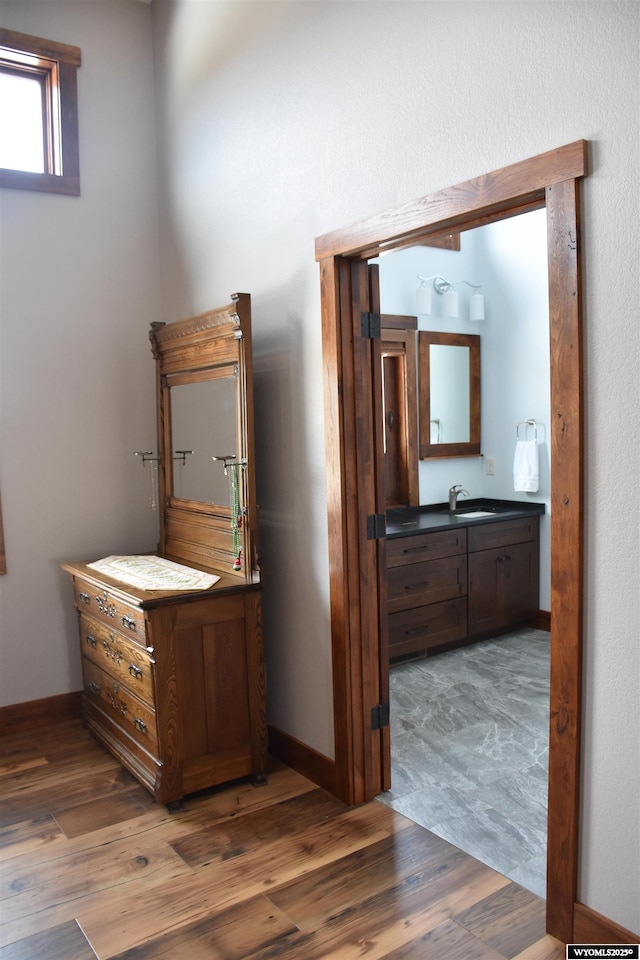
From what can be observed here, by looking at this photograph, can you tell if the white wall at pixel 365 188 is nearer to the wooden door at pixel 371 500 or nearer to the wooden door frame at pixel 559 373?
the wooden door frame at pixel 559 373

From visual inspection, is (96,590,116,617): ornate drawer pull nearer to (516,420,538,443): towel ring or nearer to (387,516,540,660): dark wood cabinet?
(387,516,540,660): dark wood cabinet

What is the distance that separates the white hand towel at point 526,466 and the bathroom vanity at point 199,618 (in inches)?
94.5

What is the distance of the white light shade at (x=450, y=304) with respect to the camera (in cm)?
490

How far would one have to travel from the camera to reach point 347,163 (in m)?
2.61

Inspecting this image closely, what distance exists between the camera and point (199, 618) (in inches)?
112

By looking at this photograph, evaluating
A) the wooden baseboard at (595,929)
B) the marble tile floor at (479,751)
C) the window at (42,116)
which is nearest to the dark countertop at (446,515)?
→ the marble tile floor at (479,751)

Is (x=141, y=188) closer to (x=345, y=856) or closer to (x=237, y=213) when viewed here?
(x=237, y=213)

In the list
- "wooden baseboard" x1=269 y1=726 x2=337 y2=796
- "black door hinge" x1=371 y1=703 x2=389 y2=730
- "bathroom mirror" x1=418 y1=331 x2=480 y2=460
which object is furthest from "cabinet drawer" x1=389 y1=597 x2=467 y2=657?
"black door hinge" x1=371 y1=703 x2=389 y2=730

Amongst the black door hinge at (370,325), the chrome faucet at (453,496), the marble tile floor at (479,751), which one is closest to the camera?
the marble tile floor at (479,751)

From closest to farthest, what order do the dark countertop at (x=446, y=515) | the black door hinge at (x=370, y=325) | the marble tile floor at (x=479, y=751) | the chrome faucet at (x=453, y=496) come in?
the marble tile floor at (x=479, y=751) < the black door hinge at (x=370, y=325) < the dark countertop at (x=446, y=515) < the chrome faucet at (x=453, y=496)

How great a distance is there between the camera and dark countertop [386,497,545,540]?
435 centimetres

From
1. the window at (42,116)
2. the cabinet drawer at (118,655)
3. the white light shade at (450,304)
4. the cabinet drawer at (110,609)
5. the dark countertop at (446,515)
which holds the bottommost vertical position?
the cabinet drawer at (118,655)

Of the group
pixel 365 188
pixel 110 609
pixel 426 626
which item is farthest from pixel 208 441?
pixel 426 626

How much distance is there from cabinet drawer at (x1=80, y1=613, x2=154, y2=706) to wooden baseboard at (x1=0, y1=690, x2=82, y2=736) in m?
0.34
